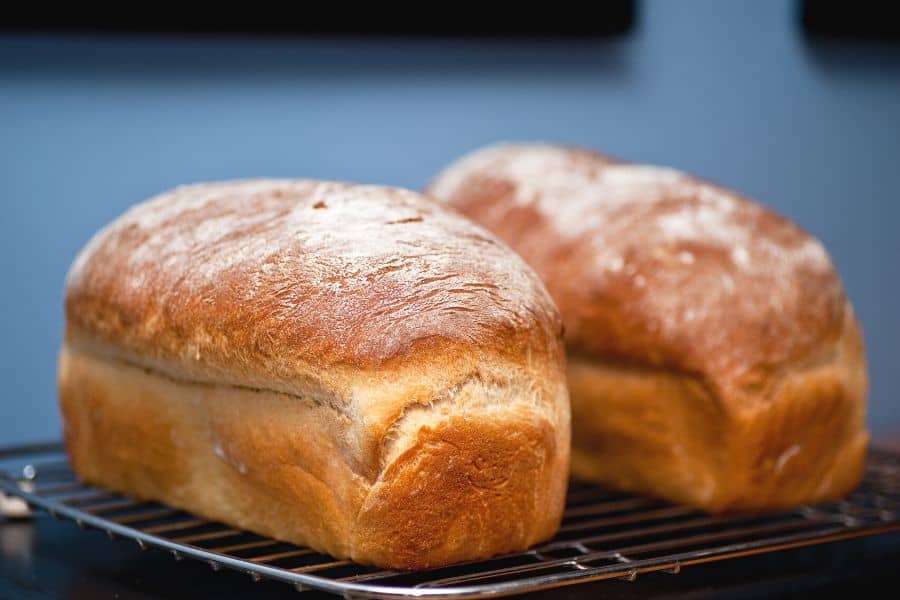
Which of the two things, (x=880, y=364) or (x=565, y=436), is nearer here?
(x=565, y=436)

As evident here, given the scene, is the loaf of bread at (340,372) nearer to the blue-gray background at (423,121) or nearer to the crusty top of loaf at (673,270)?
the crusty top of loaf at (673,270)

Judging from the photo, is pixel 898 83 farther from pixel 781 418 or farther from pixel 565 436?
pixel 565 436

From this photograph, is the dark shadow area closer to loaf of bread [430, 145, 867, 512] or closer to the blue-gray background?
the blue-gray background

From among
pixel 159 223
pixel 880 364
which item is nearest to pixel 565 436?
pixel 159 223

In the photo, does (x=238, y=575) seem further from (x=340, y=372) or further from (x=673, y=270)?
(x=673, y=270)

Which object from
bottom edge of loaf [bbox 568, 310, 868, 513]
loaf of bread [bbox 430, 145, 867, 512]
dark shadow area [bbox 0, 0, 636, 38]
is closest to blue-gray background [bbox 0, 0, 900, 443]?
dark shadow area [bbox 0, 0, 636, 38]

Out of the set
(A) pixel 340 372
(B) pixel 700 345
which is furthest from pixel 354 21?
(A) pixel 340 372
